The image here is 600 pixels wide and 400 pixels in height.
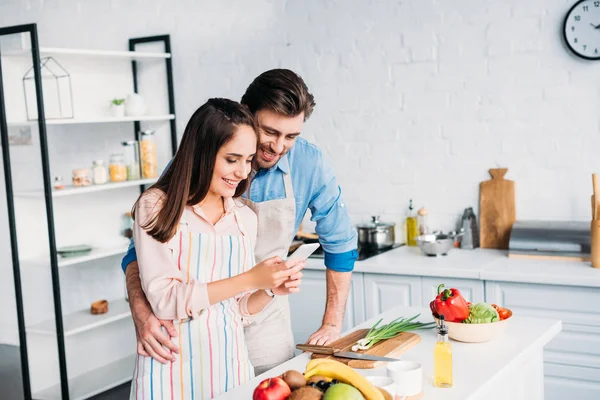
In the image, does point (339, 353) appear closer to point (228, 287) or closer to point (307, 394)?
point (228, 287)

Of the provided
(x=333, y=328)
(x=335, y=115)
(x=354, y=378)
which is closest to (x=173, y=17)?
(x=335, y=115)

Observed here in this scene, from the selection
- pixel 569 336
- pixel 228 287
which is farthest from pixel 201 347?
pixel 569 336

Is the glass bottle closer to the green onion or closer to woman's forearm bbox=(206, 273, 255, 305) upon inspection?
the green onion

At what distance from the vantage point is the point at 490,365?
207cm

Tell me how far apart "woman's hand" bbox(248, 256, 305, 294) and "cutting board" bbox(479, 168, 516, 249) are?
2.31 meters

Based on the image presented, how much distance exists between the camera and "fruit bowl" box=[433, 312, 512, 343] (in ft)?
7.34

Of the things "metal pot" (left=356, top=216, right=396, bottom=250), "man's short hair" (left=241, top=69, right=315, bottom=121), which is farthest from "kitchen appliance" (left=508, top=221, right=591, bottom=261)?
"man's short hair" (left=241, top=69, right=315, bottom=121)

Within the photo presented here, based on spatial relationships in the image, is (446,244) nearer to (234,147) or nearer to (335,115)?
(335,115)

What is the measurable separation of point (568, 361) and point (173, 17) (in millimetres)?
3244

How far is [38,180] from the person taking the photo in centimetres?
414

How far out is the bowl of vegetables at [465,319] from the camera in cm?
224

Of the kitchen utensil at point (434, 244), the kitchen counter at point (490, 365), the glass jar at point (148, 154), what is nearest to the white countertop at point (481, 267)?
the kitchen utensil at point (434, 244)

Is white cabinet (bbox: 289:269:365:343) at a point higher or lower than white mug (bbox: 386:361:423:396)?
lower

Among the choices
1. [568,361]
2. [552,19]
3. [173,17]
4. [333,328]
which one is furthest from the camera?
[173,17]
